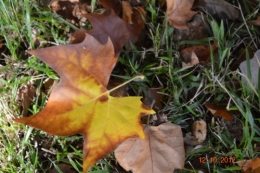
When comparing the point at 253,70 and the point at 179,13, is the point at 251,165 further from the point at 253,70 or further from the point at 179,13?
the point at 179,13

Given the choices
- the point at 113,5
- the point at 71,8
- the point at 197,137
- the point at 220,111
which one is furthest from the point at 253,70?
the point at 71,8

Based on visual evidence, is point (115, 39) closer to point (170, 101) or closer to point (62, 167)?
point (170, 101)

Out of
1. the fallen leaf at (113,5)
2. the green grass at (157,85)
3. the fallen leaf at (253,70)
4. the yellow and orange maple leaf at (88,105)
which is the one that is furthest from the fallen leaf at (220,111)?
the fallen leaf at (113,5)

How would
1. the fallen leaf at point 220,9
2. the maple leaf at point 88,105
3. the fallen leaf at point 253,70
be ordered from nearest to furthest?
1. the maple leaf at point 88,105
2. the fallen leaf at point 253,70
3. the fallen leaf at point 220,9

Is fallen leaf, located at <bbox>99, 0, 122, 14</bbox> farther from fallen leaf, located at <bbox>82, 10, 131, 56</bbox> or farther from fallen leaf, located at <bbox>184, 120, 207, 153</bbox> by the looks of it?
fallen leaf, located at <bbox>184, 120, 207, 153</bbox>

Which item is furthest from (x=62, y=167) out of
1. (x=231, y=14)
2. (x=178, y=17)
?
(x=231, y=14)

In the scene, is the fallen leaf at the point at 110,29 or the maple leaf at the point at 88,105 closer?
the maple leaf at the point at 88,105
